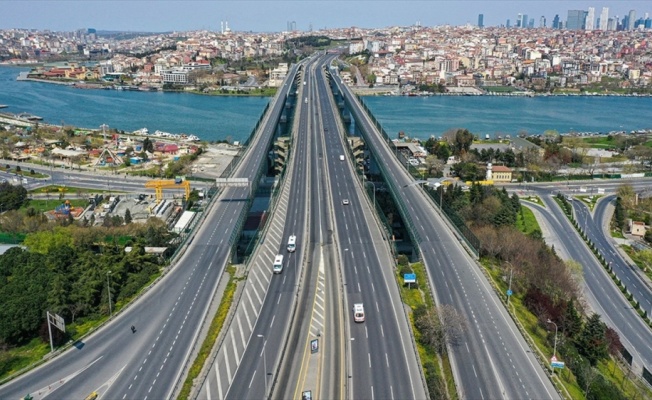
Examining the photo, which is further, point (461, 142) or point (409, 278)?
point (461, 142)

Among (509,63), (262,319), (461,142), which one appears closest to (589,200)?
(461,142)

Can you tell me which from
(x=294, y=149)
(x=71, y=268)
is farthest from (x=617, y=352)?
(x=294, y=149)

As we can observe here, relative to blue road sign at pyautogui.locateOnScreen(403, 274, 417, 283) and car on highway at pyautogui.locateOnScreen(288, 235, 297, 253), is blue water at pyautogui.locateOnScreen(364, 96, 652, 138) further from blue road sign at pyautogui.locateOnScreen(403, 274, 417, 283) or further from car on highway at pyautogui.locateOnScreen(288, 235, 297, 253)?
blue road sign at pyautogui.locateOnScreen(403, 274, 417, 283)

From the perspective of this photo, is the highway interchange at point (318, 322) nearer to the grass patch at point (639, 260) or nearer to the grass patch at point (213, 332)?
the grass patch at point (213, 332)

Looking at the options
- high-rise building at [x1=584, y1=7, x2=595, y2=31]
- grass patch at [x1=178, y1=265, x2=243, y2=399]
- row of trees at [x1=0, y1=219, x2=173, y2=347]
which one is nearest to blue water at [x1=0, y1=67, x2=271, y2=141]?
row of trees at [x1=0, y1=219, x2=173, y2=347]

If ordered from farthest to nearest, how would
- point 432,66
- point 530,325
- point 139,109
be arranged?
Result: point 432,66
point 139,109
point 530,325

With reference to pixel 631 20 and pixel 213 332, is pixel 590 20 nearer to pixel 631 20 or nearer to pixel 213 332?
pixel 631 20

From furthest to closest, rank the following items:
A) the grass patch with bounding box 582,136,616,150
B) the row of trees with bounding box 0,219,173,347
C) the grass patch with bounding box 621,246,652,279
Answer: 1. the grass patch with bounding box 582,136,616,150
2. the grass patch with bounding box 621,246,652,279
3. the row of trees with bounding box 0,219,173,347
